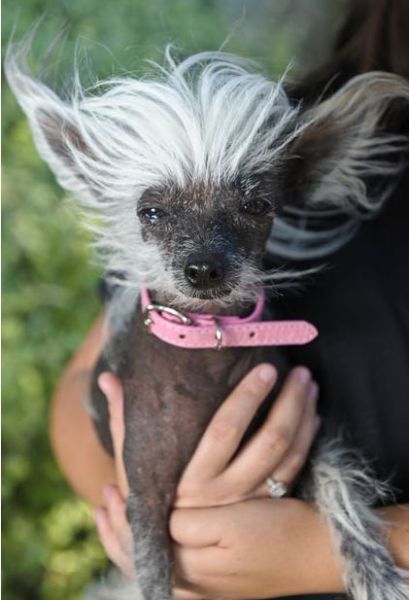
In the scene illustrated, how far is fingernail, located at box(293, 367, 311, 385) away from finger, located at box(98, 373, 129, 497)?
1.01 ft

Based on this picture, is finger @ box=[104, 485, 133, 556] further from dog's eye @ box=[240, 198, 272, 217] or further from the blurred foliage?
the blurred foliage

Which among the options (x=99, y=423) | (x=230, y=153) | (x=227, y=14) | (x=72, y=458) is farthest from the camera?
(x=227, y=14)

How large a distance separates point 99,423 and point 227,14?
140 cm

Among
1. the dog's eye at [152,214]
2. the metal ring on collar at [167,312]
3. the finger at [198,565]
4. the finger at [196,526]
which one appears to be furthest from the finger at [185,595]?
the dog's eye at [152,214]

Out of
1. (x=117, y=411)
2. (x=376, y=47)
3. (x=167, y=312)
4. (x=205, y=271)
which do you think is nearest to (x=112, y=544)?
(x=117, y=411)

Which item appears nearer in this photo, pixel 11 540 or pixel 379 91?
pixel 379 91

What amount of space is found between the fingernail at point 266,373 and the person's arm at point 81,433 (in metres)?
0.52

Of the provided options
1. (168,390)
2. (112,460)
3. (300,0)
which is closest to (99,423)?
(112,460)

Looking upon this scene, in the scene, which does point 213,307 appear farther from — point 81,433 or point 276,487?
point 81,433

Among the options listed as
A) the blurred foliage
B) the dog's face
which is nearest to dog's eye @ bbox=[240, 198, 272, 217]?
the dog's face

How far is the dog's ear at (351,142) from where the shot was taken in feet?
4.83

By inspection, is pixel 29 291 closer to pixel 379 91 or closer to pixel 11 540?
pixel 11 540

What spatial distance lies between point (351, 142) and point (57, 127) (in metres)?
0.49

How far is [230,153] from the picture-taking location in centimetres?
137
